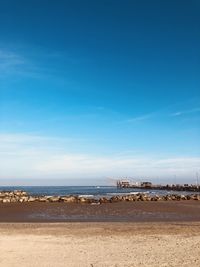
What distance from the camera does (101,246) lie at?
1512 cm

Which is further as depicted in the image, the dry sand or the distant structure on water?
the distant structure on water

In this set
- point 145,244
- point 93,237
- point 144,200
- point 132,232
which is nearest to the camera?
point 145,244

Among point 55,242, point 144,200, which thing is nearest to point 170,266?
point 55,242

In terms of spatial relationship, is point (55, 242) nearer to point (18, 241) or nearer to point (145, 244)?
point (18, 241)

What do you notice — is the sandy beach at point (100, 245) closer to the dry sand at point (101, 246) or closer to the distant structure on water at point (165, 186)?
the dry sand at point (101, 246)

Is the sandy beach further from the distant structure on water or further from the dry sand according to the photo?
the distant structure on water

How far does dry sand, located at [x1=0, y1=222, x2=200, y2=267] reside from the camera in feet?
41.0

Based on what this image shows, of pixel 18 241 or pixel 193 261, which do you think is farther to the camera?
pixel 18 241

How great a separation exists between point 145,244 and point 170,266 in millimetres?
3793

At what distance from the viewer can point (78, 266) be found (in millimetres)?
11828

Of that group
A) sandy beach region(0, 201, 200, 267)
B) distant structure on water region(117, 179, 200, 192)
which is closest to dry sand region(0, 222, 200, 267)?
sandy beach region(0, 201, 200, 267)

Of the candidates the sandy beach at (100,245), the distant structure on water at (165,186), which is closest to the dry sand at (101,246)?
the sandy beach at (100,245)

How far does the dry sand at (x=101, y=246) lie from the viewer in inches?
492

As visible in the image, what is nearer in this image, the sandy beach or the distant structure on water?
the sandy beach
